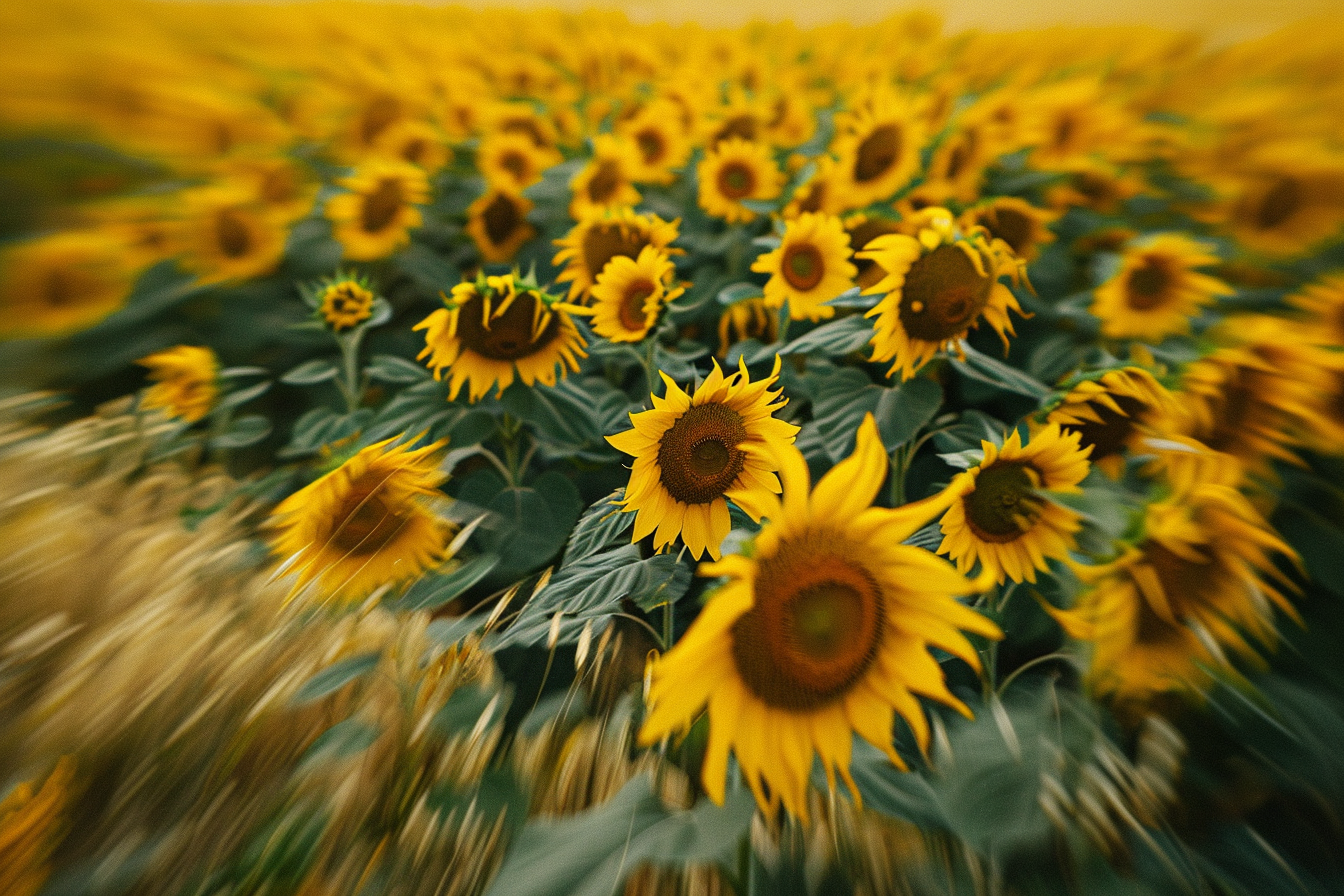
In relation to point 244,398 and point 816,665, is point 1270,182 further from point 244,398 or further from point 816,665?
point 244,398

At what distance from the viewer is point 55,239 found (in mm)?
1801

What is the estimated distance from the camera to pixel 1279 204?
5.26ft

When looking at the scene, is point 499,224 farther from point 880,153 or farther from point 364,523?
point 364,523

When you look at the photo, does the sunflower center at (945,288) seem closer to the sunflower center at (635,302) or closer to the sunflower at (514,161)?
the sunflower center at (635,302)

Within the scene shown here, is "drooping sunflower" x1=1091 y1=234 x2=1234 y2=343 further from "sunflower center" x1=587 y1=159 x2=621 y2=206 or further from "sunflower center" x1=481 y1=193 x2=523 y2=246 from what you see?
"sunflower center" x1=481 y1=193 x2=523 y2=246

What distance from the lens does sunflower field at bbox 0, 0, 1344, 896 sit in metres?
0.63

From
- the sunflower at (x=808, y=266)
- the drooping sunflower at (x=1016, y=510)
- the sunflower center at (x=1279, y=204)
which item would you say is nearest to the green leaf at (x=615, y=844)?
the drooping sunflower at (x=1016, y=510)

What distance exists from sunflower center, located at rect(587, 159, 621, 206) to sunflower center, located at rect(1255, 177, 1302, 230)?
5.76 feet

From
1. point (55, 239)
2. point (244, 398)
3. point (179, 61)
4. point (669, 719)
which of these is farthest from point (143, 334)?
point (669, 719)

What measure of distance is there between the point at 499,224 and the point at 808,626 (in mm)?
1846

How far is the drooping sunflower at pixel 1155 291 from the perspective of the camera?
1.42m

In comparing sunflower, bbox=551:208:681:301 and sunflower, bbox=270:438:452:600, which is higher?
sunflower, bbox=551:208:681:301

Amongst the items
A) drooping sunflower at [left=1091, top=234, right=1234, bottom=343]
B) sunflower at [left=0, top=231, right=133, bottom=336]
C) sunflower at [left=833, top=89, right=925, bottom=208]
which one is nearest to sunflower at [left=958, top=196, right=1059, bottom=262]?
drooping sunflower at [left=1091, top=234, right=1234, bottom=343]

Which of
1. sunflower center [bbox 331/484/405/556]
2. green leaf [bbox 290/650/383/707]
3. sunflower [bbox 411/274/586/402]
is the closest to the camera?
green leaf [bbox 290/650/383/707]
